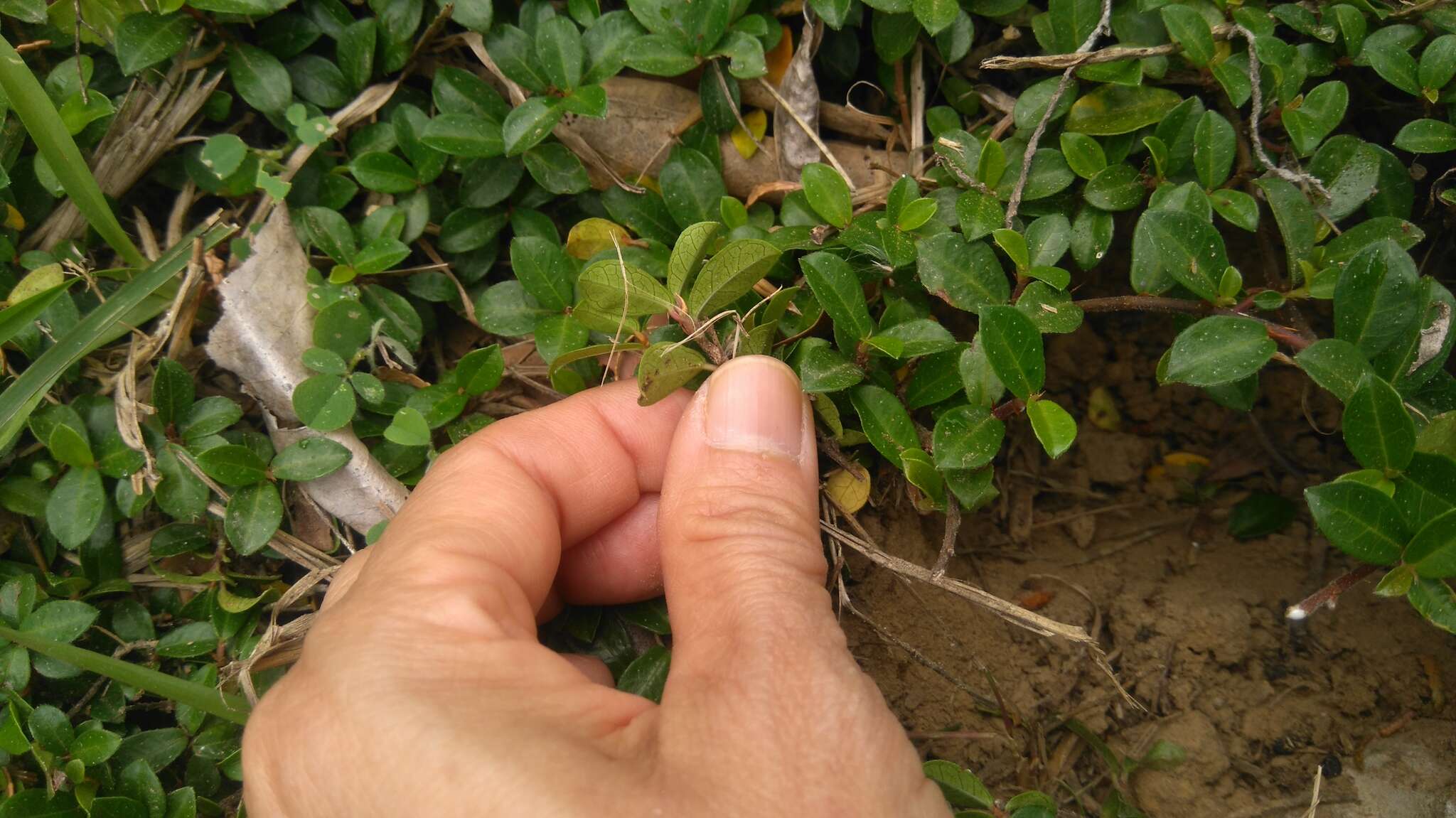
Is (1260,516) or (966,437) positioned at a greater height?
(966,437)

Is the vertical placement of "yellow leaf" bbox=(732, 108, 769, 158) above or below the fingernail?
above

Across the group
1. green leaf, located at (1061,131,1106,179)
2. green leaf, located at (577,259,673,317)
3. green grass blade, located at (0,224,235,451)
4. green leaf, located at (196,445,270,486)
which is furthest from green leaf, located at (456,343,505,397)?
green leaf, located at (1061,131,1106,179)

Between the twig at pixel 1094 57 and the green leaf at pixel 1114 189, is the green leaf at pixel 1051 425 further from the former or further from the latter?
the twig at pixel 1094 57

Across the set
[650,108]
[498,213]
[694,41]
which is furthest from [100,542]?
[694,41]

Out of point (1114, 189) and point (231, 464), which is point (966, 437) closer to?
point (1114, 189)

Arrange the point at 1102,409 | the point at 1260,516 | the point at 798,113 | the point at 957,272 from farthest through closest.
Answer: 1. the point at 1102,409
2. the point at 1260,516
3. the point at 798,113
4. the point at 957,272

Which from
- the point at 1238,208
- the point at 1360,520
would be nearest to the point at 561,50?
the point at 1238,208

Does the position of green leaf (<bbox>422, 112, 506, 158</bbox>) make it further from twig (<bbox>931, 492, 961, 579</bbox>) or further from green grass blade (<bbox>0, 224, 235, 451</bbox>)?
twig (<bbox>931, 492, 961, 579</bbox>)
